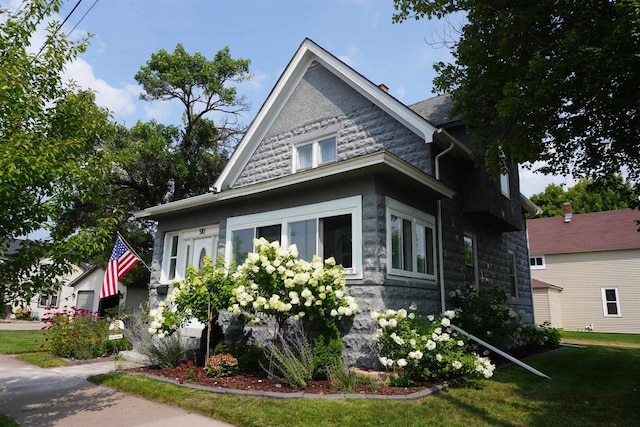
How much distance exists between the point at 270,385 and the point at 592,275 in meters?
24.0

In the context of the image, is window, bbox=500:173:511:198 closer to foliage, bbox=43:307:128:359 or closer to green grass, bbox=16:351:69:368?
foliage, bbox=43:307:128:359

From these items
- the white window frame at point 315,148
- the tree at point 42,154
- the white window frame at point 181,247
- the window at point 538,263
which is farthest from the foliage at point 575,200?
the tree at point 42,154

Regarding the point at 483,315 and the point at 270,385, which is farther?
the point at 483,315

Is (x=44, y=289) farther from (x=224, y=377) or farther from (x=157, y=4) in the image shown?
(x=157, y=4)

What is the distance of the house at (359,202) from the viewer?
24.8ft

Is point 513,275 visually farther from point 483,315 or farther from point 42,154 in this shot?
point 42,154

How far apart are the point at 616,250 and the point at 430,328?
73.1 feet

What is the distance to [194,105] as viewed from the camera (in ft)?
76.6

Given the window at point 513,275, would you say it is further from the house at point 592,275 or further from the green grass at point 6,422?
the green grass at point 6,422

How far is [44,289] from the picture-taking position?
508 centimetres

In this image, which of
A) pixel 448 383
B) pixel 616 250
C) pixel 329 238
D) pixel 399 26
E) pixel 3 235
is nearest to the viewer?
pixel 3 235

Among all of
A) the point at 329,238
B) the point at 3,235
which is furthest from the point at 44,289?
the point at 329,238

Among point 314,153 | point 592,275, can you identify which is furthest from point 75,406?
point 592,275

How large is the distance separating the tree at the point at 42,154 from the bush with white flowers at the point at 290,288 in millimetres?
2472
